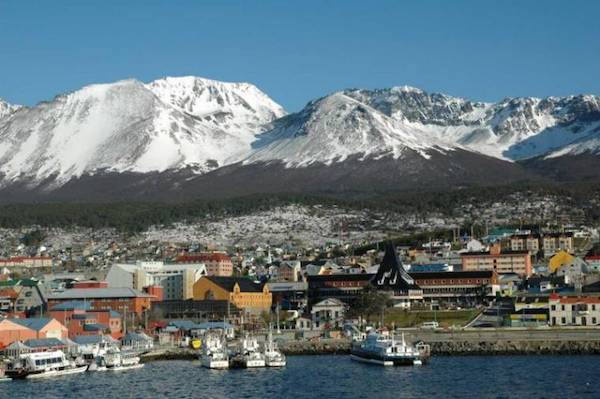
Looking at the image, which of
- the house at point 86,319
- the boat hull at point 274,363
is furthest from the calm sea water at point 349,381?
the house at point 86,319

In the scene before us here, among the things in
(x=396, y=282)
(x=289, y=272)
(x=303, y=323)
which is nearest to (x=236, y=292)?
(x=303, y=323)

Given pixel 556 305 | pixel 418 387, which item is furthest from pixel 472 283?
pixel 418 387

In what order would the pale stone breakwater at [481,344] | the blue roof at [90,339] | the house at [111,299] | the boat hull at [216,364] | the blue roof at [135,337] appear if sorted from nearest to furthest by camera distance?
the boat hull at [216,364]
the pale stone breakwater at [481,344]
the blue roof at [90,339]
the blue roof at [135,337]
the house at [111,299]

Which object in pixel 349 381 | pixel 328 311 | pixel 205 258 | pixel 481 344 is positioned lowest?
pixel 349 381

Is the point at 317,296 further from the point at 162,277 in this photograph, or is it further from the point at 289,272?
the point at 162,277

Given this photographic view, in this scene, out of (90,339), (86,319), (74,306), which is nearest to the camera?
(90,339)

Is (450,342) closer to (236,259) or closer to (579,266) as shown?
(579,266)

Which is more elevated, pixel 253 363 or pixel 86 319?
pixel 86 319

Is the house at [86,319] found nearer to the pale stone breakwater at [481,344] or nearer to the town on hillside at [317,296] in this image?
the town on hillside at [317,296]
